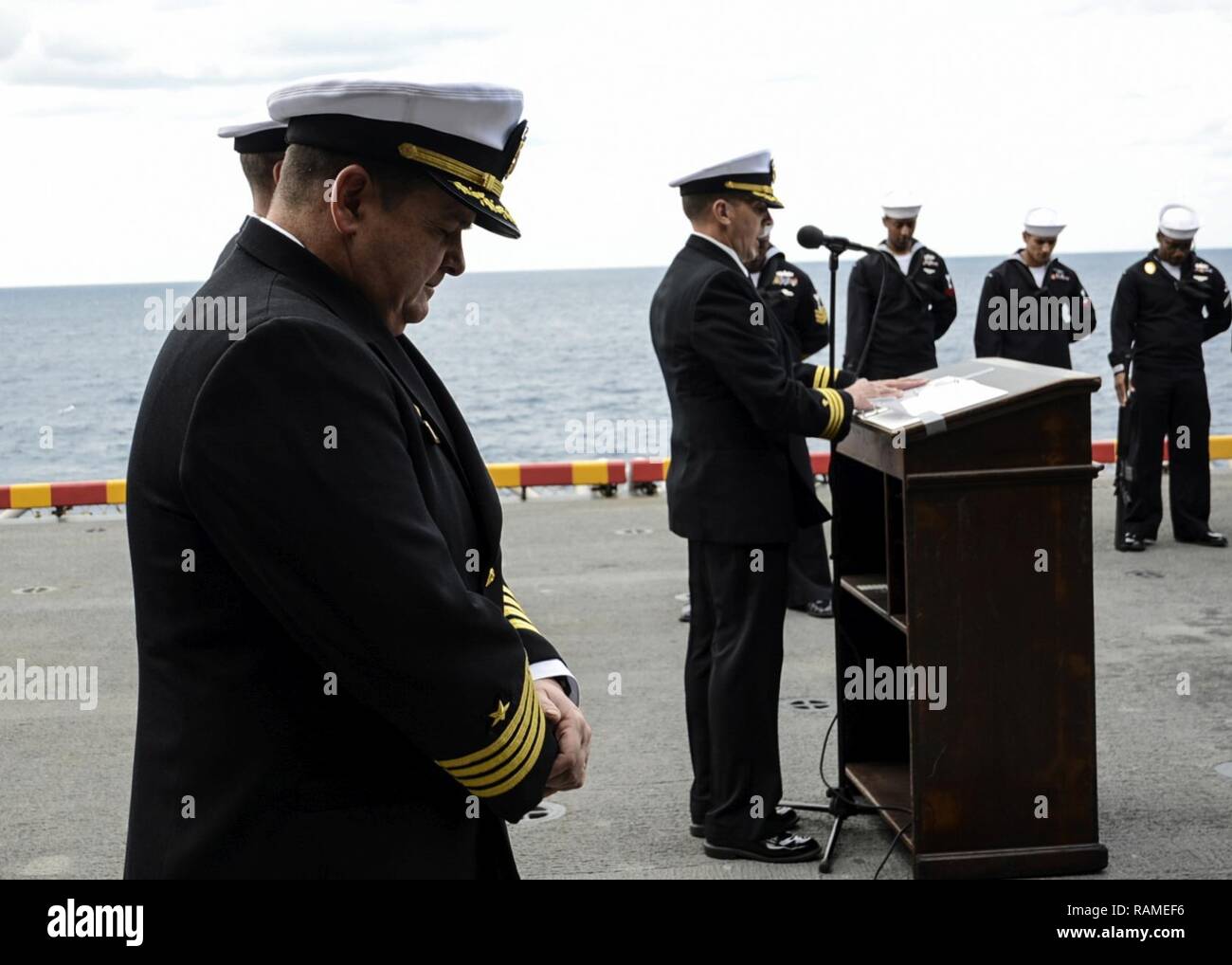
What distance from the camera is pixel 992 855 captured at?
13.7 feet

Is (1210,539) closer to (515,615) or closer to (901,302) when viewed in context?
(901,302)

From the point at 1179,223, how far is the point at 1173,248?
16cm

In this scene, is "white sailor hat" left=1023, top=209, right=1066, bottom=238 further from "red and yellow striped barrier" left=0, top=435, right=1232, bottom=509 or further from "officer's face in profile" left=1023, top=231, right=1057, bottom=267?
"red and yellow striped barrier" left=0, top=435, right=1232, bottom=509

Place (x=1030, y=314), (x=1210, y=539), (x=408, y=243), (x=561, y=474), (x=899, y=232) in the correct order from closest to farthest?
(x=408, y=243)
(x=1210, y=539)
(x=899, y=232)
(x=1030, y=314)
(x=561, y=474)

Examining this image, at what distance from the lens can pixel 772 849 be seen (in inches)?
176

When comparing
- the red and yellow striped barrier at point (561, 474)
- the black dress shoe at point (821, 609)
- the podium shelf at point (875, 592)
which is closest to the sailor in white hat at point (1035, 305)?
the black dress shoe at point (821, 609)

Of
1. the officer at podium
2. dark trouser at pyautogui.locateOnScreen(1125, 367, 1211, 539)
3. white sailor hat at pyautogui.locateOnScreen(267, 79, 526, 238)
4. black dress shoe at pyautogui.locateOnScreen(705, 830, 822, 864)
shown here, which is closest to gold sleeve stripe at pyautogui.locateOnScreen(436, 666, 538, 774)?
white sailor hat at pyautogui.locateOnScreen(267, 79, 526, 238)

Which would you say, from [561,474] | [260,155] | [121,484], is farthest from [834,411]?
[121,484]

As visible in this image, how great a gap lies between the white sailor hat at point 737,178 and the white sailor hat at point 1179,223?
5574 mm

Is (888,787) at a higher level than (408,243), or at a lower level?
lower

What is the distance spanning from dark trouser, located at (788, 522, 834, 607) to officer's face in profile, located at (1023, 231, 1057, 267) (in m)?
3.38

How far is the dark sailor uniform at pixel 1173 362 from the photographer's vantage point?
9344 millimetres

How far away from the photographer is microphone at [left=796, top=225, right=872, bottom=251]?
4.38 meters
